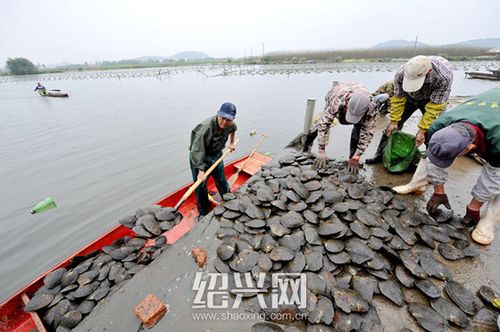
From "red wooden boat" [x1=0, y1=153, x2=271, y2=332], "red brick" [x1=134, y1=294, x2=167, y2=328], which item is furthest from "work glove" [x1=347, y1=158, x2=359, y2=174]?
"red brick" [x1=134, y1=294, x2=167, y2=328]

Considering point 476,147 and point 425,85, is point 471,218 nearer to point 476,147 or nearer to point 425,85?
point 476,147

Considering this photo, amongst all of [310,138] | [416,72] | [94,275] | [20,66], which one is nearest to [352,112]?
[416,72]

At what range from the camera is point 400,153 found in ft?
11.1

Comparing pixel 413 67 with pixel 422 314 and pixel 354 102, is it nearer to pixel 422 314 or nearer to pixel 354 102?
pixel 354 102

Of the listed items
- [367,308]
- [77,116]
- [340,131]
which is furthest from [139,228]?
[77,116]

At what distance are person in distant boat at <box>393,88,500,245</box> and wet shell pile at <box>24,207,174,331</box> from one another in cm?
312

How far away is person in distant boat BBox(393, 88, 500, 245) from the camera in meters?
1.85

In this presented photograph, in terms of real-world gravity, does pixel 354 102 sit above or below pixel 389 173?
above

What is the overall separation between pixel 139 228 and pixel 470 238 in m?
3.93

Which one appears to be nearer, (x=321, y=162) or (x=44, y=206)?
(x=321, y=162)

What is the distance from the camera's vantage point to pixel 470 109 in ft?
6.61

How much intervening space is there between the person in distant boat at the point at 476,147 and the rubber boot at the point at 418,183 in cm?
45

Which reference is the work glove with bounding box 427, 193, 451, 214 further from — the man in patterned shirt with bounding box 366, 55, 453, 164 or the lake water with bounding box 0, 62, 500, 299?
the lake water with bounding box 0, 62, 500, 299

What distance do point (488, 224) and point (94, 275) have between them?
171 inches
